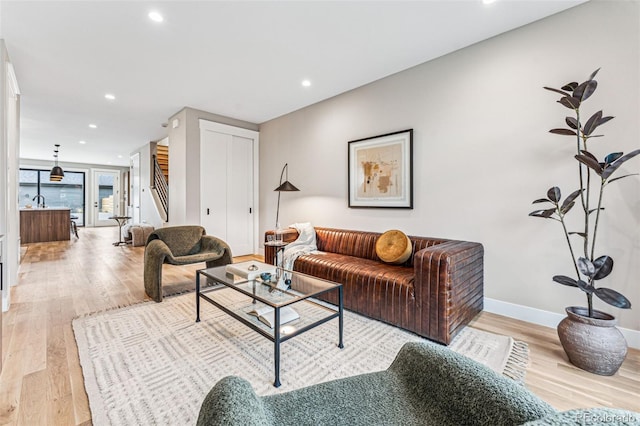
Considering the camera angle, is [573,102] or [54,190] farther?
[54,190]

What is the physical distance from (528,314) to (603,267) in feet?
2.89

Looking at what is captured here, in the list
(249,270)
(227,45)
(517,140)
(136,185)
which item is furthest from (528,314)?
(136,185)

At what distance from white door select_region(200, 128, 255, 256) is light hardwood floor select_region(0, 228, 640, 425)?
1.37 meters

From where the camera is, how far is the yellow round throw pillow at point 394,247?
291 centimetres

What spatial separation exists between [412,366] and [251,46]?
10.4 feet

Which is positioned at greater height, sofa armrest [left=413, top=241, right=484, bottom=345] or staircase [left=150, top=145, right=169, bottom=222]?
staircase [left=150, top=145, right=169, bottom=222]

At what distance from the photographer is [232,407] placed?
0.65 meters

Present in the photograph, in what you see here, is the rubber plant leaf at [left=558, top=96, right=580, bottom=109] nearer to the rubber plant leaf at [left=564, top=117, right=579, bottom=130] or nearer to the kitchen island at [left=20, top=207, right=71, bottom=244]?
the rubber plant leaf at [left=564, top=117, right=579, bottom=130]

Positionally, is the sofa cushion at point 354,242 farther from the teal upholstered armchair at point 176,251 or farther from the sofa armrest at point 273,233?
the teal upholstered armchair at point 176,251

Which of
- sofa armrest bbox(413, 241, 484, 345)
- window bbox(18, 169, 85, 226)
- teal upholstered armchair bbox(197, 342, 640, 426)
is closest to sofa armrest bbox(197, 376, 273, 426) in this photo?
teal upholstered armchair bbox(197, 342, 640, 426)

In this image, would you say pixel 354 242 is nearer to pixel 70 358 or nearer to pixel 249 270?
pixel 249 270

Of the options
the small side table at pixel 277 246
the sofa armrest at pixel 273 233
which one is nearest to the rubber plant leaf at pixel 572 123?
the small side table at pixel 277 246

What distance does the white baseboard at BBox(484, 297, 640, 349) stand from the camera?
2146mm

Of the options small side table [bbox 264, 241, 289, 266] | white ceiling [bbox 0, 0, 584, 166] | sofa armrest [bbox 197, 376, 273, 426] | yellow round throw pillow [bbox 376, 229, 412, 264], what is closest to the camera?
sofa armrest [bbox 197, 376, 273, 426]
